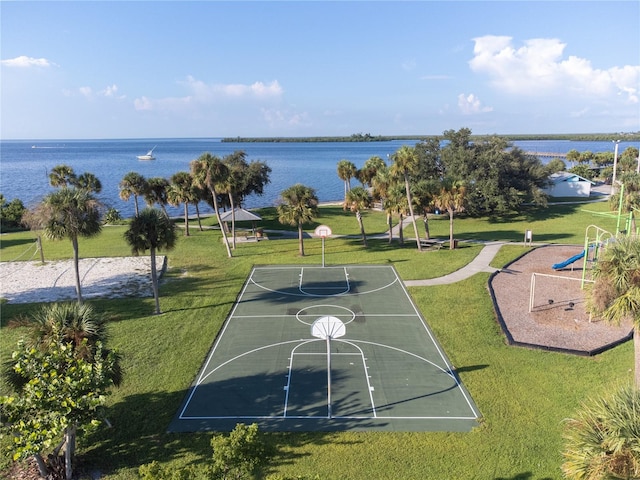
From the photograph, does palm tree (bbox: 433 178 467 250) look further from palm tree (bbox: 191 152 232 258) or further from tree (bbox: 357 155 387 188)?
palm tree (bbox: 191 152 232 258)

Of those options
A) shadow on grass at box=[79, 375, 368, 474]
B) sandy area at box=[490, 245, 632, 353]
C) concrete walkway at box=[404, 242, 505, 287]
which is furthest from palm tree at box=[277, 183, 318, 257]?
shadow on grass at box=[79, 375, 368, 474]

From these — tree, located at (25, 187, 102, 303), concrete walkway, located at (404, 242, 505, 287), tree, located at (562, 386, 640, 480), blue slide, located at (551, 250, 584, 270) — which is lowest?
concrete walkway, located at (404, 242, 505, 287)

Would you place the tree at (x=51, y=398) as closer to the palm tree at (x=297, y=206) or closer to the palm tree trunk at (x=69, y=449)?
the palm tree trunk at (x=69, y=449)

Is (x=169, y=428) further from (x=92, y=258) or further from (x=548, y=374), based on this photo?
(x=92, y=258)

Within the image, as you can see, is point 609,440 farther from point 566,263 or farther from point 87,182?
point 87,182

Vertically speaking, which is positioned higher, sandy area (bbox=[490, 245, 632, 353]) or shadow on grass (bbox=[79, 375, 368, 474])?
sandy area (bbox=[490, 245, 632, 353])

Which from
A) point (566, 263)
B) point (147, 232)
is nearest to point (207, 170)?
point (147, 232)

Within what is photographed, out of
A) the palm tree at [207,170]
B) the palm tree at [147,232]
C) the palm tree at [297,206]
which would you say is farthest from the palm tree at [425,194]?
the palm tree at [147,232]
